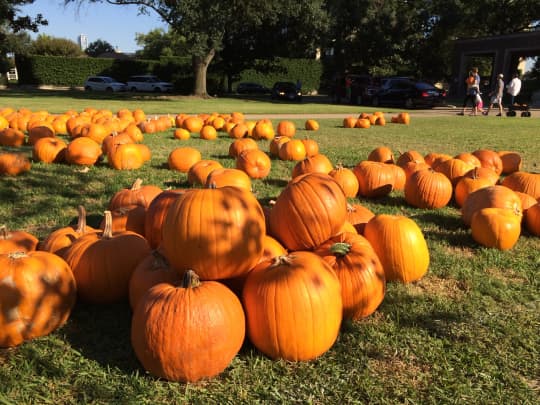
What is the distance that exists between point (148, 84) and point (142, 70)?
5.00m

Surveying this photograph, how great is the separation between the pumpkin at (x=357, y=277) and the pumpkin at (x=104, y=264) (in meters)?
1.39

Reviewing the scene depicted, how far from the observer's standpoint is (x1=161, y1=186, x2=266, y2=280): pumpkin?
264cm

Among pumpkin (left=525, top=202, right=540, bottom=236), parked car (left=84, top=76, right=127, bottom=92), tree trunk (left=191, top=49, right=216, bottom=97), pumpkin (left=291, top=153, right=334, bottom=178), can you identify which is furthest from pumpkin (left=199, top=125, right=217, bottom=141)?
parked car (left=84, top=76, right=127, bottom=92)

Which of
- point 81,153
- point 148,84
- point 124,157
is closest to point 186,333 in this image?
point 124,157

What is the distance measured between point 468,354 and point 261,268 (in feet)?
4.42

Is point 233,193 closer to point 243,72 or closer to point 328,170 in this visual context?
point 328,170

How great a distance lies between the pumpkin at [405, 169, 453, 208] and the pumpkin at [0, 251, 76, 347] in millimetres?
4017

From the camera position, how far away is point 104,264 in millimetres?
3088

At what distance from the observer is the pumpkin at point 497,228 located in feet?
13.6

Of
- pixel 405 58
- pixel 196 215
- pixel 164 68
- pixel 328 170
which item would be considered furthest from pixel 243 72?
pixel 196 215

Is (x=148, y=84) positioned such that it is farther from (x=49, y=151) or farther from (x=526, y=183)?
(x=526, y=183)

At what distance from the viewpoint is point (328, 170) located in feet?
19.3

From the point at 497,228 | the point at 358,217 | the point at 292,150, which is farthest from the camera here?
the point at 292,150

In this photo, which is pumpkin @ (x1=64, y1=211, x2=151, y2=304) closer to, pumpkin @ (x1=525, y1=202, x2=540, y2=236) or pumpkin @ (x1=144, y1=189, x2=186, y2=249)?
pumpkin @ (x1=144, y1=189, x2=186, y2=249)
